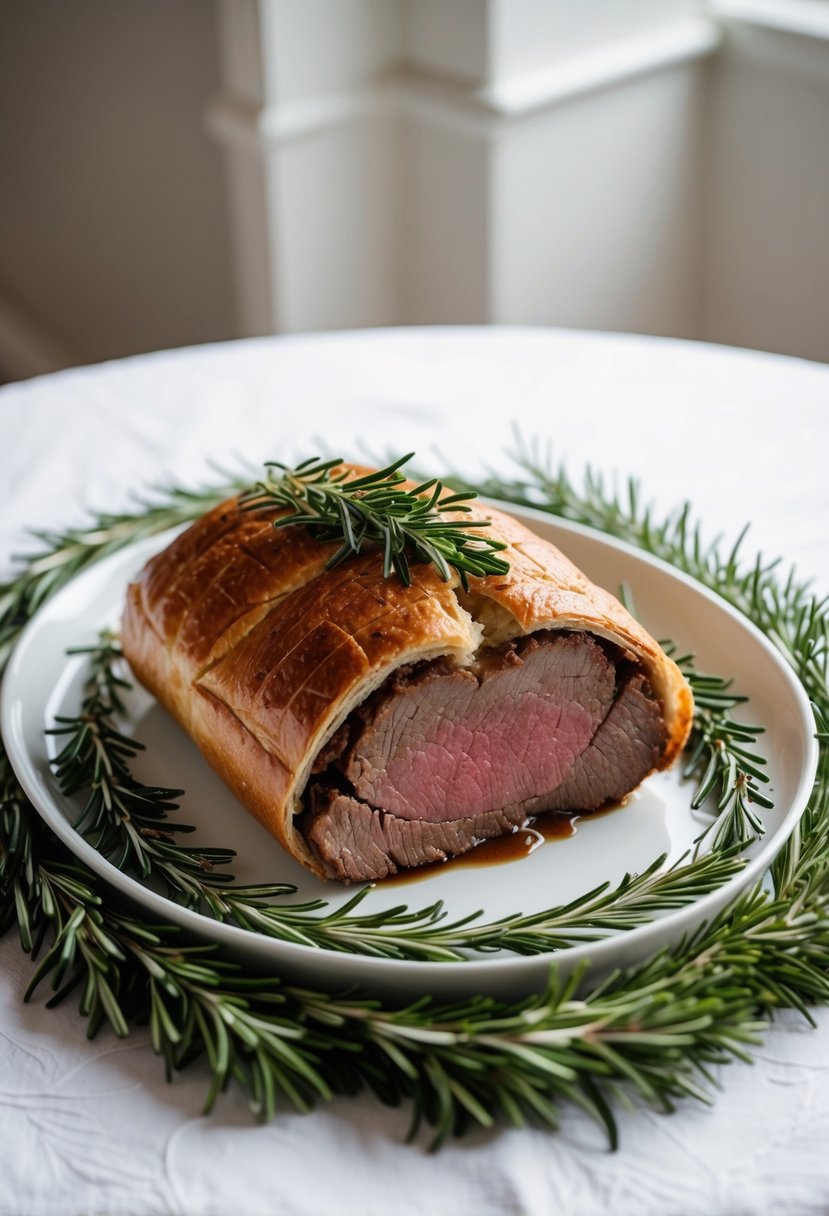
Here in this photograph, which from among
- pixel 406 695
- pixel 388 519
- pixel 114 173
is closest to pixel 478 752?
pixel 406 695

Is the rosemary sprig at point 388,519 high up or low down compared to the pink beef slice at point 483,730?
up

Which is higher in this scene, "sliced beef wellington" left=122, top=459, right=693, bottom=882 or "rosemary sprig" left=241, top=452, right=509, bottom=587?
"rosemary sprig" left=241, top=452, right=509, bottom=587

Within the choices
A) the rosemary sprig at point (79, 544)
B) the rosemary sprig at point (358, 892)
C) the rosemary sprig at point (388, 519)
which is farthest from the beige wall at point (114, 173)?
the rosemary sprig at point (358, 892)

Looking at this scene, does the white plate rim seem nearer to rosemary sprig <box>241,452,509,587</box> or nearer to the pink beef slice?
the pink beef slice

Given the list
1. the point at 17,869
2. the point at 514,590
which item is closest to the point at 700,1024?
the point at 514,590

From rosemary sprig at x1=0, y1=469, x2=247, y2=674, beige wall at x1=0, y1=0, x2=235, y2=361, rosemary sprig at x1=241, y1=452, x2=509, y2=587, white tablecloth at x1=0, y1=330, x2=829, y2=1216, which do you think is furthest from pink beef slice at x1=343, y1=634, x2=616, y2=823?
beige wall at x1=0, y1=0, x2=235, y2=361

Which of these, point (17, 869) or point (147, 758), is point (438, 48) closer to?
point (147, 758)

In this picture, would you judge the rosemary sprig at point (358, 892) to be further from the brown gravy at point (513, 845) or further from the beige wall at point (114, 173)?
the beige wall at point (114, 173)
